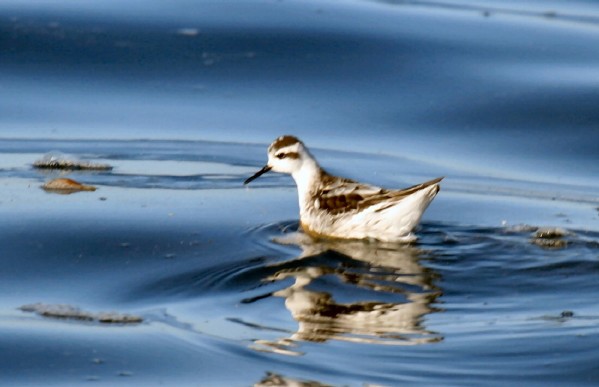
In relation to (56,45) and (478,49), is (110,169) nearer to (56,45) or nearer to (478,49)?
(56,45)


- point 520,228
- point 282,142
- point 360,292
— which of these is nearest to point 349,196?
point 282,142

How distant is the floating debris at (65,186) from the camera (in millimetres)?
11695

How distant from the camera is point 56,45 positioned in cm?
1581

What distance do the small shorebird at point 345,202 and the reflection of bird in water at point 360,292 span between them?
0.45ft

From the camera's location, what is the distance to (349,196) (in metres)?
11.2

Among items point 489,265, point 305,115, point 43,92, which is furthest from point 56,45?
point 489,265

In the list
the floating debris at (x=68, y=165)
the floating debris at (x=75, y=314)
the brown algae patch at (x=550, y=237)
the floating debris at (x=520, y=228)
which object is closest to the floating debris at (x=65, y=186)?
the floating debris at (x=68, y=165)

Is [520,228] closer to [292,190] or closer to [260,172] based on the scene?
[260,172]

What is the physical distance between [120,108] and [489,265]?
547 cm

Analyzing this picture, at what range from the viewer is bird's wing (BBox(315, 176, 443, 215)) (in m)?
10.9

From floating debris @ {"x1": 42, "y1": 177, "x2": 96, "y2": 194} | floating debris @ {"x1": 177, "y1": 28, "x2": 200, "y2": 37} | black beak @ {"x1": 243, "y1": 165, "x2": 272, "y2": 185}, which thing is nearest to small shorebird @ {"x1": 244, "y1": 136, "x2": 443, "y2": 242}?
black beak @ {"x1": 243, "y1": 165, "x2": 272, "y2": 185}

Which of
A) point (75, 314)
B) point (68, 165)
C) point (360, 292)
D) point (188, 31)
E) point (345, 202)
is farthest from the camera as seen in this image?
point (188, 31)

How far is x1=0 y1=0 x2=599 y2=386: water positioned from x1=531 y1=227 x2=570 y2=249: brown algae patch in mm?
74

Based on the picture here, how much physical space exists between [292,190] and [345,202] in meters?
1.45
